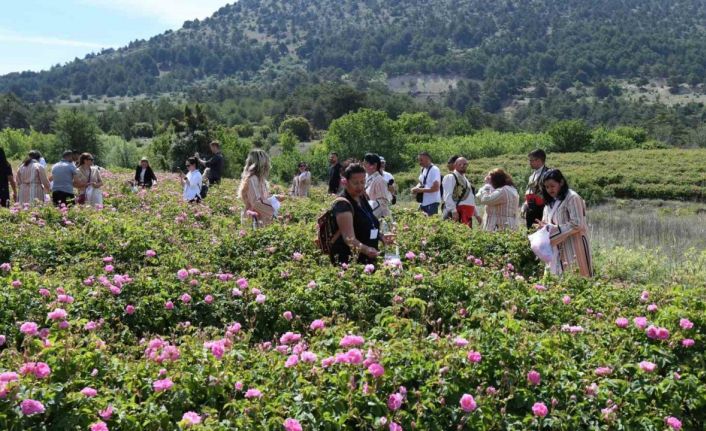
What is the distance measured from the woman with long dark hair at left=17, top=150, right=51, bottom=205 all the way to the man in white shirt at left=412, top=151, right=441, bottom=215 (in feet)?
20.3

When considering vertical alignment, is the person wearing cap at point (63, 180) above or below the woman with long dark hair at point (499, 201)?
above

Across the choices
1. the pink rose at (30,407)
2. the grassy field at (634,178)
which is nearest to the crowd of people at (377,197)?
the pink rose at (30,407)

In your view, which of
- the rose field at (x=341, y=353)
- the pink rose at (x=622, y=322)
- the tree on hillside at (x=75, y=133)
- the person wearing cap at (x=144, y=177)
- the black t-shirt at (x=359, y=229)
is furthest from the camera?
the tree on hillside at (x=75, y=133)

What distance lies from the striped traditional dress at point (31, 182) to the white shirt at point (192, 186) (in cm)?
224

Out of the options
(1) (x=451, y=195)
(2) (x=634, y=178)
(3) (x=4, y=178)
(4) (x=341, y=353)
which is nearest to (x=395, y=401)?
(4) (x=341, y=353)

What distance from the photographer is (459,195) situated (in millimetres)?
9688

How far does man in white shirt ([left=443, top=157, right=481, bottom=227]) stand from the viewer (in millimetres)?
9516

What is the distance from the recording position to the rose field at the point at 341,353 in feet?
9.25

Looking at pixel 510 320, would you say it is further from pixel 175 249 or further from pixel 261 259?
pixel 175 249

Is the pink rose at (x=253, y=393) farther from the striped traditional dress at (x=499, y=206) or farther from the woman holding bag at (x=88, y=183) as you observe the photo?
the woman holding bag at (x=88, y=183)

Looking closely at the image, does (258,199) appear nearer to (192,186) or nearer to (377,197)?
(377,197)

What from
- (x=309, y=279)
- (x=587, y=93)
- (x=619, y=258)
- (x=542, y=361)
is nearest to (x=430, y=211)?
(x=619, y=258)

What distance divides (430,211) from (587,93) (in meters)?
172

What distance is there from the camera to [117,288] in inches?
190
